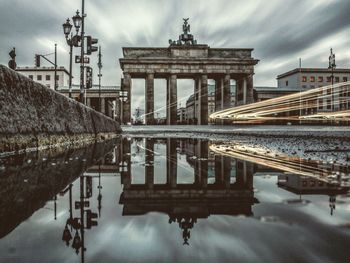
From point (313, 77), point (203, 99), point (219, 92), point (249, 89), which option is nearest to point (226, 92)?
point (249, 89)

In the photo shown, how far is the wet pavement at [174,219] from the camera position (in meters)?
1.07

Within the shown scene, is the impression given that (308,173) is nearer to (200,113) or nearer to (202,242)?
(202,242)

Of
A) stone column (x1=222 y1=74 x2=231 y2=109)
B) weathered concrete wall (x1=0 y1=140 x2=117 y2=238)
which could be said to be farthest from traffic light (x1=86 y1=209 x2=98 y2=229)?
stone column (x1=222 y1=74 x2=231 y2=109)

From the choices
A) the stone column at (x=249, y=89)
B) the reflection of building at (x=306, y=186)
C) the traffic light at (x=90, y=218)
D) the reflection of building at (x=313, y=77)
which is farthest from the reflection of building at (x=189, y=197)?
the reflection of building at (x=313, y=77)

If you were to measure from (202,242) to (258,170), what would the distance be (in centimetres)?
239

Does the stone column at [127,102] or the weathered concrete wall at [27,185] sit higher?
the stone column at [127,102]

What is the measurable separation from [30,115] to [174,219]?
13.6 ft

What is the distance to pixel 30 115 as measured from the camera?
4.99 m

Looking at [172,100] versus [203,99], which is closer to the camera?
[172,100]

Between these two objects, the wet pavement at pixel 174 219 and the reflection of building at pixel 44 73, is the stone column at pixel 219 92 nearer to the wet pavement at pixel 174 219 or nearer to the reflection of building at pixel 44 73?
the reflection of building at pixel 44 73

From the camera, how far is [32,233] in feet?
4.13

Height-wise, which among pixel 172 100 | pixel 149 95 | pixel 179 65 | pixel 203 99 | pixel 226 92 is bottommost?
pixel 172 100

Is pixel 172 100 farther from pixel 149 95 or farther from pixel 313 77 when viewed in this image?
pixel 313 77

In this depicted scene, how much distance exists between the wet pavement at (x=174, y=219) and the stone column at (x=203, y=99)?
5392cm
